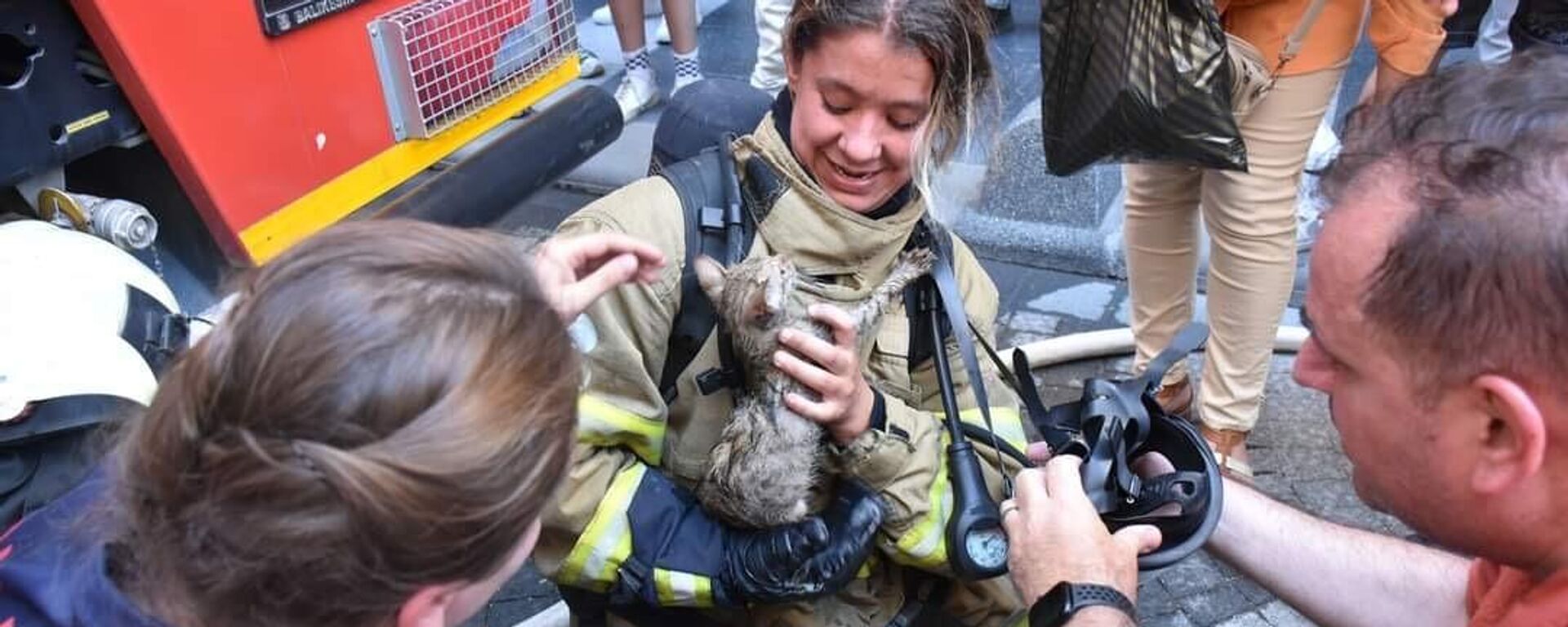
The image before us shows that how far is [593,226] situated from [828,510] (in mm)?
603

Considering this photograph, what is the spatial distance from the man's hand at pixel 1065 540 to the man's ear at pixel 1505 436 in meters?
0.48

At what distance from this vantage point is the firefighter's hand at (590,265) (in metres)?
1.71

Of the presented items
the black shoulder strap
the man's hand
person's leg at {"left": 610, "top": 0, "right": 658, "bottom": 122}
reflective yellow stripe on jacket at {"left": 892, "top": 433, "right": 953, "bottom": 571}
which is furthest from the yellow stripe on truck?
the man's hand

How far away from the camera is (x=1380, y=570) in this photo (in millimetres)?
2088

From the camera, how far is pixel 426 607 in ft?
4.39

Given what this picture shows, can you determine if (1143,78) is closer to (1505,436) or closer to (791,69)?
(791,69)

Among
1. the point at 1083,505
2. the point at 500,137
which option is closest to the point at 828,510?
the point at 1083,505

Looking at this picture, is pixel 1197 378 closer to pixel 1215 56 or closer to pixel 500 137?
pixel 1215 56

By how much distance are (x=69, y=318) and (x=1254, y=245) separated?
2653 millimetres

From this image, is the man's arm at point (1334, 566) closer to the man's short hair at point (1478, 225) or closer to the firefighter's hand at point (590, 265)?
the man's short hair at point (1478, 225)

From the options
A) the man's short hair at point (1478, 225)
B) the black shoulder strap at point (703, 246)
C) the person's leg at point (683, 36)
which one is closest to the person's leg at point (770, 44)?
the person's leg at point (683, 36)

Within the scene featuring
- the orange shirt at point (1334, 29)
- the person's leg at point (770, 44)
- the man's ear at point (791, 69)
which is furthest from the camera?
the person's leg at point (770, 44)

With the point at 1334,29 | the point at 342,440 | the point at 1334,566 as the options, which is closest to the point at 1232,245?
the point at 1334,29

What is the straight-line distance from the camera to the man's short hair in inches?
49.2
